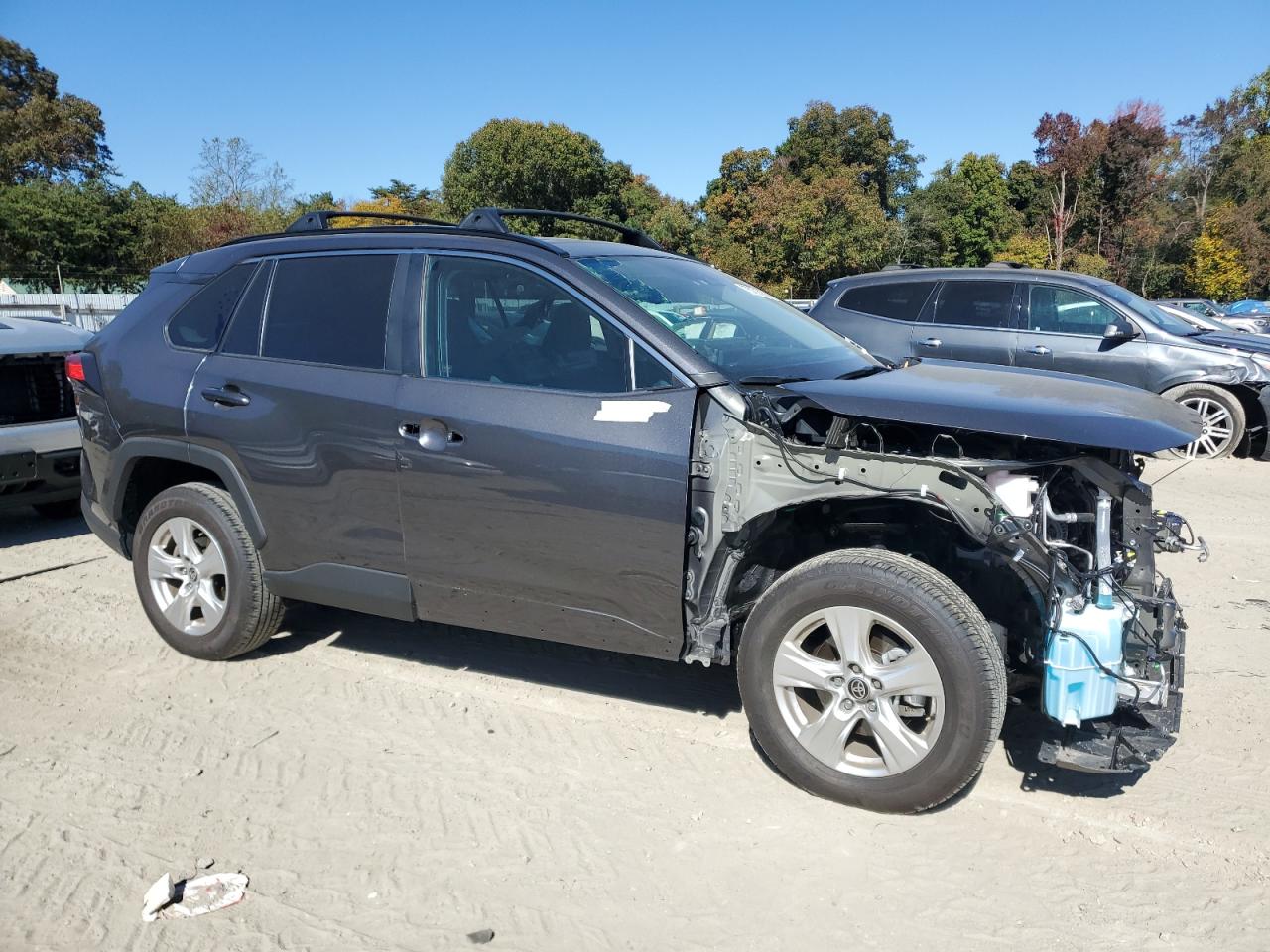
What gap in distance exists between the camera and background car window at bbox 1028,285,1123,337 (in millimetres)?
9250

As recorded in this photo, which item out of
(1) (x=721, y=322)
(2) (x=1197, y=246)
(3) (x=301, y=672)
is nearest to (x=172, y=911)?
(3) (x=301, y=672)

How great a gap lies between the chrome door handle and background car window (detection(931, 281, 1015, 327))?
7181 millimetres

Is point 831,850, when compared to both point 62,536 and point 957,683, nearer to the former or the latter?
point 957,683

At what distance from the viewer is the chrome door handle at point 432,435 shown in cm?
369

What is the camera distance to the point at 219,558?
4.45m

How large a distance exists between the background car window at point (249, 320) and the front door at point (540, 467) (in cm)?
97

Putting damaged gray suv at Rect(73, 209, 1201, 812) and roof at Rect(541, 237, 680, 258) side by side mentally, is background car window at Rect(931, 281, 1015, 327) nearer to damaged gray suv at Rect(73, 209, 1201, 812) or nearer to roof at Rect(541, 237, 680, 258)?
damaged gray suv at Rect(73, 209, 1201, 812)

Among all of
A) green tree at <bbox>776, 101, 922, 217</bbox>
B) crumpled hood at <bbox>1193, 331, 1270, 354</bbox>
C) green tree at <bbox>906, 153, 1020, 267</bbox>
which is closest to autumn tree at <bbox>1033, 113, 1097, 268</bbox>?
green tree at <bbox>906, 153, 1020, 267</bbox>

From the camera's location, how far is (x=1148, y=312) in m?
9.38

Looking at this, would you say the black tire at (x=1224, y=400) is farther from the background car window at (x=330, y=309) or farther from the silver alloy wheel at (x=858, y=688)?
the background car window at (x=330, y=309)

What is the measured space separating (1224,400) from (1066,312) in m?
1.74

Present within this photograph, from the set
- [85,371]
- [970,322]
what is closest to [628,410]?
[85,371]

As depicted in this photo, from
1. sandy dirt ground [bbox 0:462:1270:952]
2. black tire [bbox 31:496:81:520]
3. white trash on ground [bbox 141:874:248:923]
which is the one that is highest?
black tire [bbox 31:496:81:520]

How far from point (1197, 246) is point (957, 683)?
164 ft
